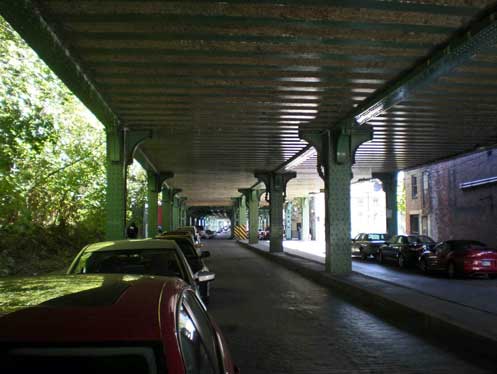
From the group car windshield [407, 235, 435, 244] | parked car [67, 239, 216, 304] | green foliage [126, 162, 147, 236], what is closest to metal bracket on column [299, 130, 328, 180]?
car windshield [407, 235, 435, 244]

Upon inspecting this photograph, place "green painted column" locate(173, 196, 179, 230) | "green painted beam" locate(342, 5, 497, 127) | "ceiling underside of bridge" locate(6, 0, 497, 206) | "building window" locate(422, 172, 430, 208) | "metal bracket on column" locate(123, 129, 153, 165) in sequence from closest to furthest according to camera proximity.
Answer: "ceiling underside of bridge" locate(6, 0, 497, 206) < "green painted beam" locate(342, 5, 497, 127) < "metal bracket on column" locate(123, 129, 153, 165) < "building window" locate(422, 172, 430, 208) < "green painted column" locate(173, 196, 179, 230)

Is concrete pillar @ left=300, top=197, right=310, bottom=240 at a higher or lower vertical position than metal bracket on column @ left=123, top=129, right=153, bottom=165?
lower

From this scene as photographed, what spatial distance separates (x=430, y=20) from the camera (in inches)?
325

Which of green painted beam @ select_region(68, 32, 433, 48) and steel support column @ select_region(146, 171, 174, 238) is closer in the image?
green painted beam @ select_region(68, 32, 433, 48)

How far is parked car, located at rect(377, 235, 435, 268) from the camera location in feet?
70.0

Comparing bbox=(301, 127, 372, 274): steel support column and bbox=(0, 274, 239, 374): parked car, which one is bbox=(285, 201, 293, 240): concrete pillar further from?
bbox=(0, 274, 239, 374): parked car

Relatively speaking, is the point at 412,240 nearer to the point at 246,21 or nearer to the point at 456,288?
the point at 456,288

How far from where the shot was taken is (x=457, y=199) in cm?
2902

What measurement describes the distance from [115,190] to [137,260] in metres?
8.25

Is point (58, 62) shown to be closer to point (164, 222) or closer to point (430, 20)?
point (430, 20)

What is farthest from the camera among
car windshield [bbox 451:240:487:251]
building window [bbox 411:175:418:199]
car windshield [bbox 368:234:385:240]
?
Result: building window [bbox 411:175:418:199]

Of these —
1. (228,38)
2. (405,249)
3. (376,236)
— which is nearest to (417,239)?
(405,249)

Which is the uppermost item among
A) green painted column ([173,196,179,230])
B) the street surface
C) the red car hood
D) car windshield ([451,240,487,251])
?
green painted column ([173,196,179,230])

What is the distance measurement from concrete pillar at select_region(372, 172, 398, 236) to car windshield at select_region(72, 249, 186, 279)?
77.4 ft
